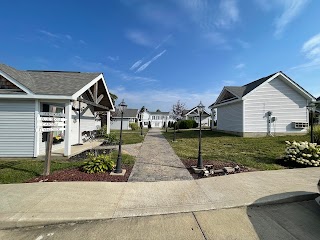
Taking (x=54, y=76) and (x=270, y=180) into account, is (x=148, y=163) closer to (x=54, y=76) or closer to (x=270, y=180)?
(x=270, y=180)

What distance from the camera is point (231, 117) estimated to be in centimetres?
1967

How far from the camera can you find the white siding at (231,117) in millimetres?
17469

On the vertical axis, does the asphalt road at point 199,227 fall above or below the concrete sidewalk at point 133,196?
below

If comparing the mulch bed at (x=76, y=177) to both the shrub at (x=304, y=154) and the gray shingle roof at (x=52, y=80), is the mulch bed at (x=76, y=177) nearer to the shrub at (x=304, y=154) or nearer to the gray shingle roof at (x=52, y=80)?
the gray shingle roof at (x=52, y=80)

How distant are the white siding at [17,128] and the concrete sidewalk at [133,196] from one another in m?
4.05

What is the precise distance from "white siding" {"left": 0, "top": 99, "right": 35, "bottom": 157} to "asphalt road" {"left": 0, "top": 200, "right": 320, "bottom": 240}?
6.28 meters

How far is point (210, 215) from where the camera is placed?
3678mm

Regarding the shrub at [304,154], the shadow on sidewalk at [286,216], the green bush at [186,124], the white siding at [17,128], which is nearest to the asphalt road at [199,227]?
the shadow on sidewalk at [286,216]

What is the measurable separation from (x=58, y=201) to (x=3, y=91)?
703cm

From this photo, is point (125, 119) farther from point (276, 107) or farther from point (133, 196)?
point (133, 196)

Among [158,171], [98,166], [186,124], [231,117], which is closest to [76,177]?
[98,166]

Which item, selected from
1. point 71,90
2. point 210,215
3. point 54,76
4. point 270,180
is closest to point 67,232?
point 210,215

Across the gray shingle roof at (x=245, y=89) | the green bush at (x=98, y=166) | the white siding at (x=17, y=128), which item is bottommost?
the green bush at (x=98, y=166)

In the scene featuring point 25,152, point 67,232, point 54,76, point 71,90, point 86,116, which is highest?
point 54,76
